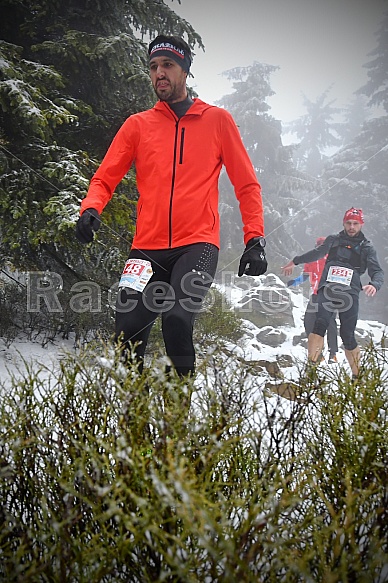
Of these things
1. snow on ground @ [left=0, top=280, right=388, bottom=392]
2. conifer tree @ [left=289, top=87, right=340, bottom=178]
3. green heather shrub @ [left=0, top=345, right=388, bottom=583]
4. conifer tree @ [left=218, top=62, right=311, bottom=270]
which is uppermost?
conifer tree @ [left=289, top=87, right=340, bottom=178]

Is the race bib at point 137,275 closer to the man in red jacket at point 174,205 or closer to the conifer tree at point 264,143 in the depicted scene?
the man in red jacket at point 174,205

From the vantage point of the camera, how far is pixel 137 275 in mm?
2188

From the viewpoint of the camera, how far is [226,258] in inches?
779

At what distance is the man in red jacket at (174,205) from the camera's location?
6.84ft

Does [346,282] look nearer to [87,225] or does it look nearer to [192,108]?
[192,108]

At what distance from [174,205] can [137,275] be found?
1.74 ft

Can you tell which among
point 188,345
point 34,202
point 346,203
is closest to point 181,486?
point 188,345

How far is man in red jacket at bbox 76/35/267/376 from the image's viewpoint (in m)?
2.09

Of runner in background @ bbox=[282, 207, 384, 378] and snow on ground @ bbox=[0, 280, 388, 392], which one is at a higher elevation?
runner in background @ bbox=[282, 207, 384, 378]

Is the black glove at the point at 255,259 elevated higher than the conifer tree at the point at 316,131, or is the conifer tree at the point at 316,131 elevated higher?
the conifer tree at the point at 316,131

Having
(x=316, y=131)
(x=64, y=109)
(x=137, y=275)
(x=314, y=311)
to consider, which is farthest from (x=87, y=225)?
(x=316, y=131)

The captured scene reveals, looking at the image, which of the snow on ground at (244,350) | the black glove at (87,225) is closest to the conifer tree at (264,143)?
the snow on ground at (244,350)

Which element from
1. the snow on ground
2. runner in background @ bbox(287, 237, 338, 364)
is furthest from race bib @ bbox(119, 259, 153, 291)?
runner in background @ bbox(287, 237, 338, 364)

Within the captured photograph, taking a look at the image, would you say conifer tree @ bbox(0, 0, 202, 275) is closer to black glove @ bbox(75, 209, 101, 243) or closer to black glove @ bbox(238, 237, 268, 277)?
black glove @ bbox(75, 209, 101, 243)
